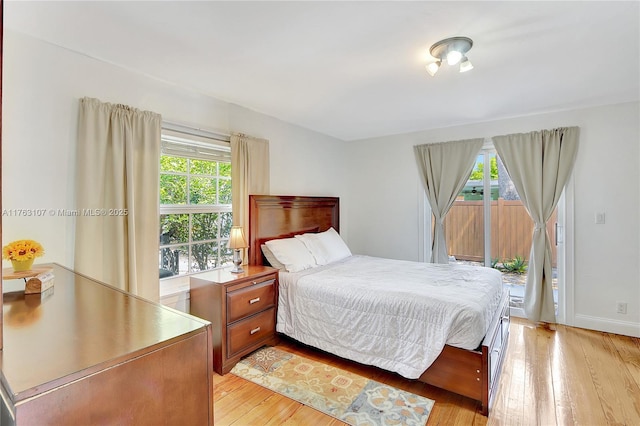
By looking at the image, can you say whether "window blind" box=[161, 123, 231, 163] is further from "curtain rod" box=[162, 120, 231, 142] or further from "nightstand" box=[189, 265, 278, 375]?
"nightstand" box=[189, 265, 278, 375]

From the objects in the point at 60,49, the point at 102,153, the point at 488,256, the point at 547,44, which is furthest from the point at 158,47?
the point at 488,256

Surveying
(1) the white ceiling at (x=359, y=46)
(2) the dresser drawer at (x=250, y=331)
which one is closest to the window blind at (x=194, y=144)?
(1) the white ceiling at (x=359, y=46)

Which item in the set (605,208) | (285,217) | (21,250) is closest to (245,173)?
(285,217)

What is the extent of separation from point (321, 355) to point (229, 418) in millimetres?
962

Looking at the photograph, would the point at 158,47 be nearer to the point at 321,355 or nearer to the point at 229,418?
the point at 229,418

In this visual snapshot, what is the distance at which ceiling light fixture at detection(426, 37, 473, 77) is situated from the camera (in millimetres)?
1878

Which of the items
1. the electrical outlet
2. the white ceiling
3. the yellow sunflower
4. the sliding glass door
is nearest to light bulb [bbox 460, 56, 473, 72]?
the white ceiling

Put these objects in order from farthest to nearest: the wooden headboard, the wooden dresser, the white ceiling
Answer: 1. the wooden headboard
2. the white ceiling
3. the wooden dresser

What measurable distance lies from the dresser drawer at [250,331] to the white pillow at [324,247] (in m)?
0.81

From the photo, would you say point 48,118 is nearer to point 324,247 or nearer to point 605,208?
point 324,247

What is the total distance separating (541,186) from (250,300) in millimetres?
3266

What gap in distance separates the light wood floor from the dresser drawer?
8.0 inches

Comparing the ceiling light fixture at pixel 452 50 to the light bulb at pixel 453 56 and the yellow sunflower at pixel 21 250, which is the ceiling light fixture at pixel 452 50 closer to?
the light bulb at pixel 453 56

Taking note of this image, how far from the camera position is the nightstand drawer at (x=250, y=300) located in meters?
2.41
